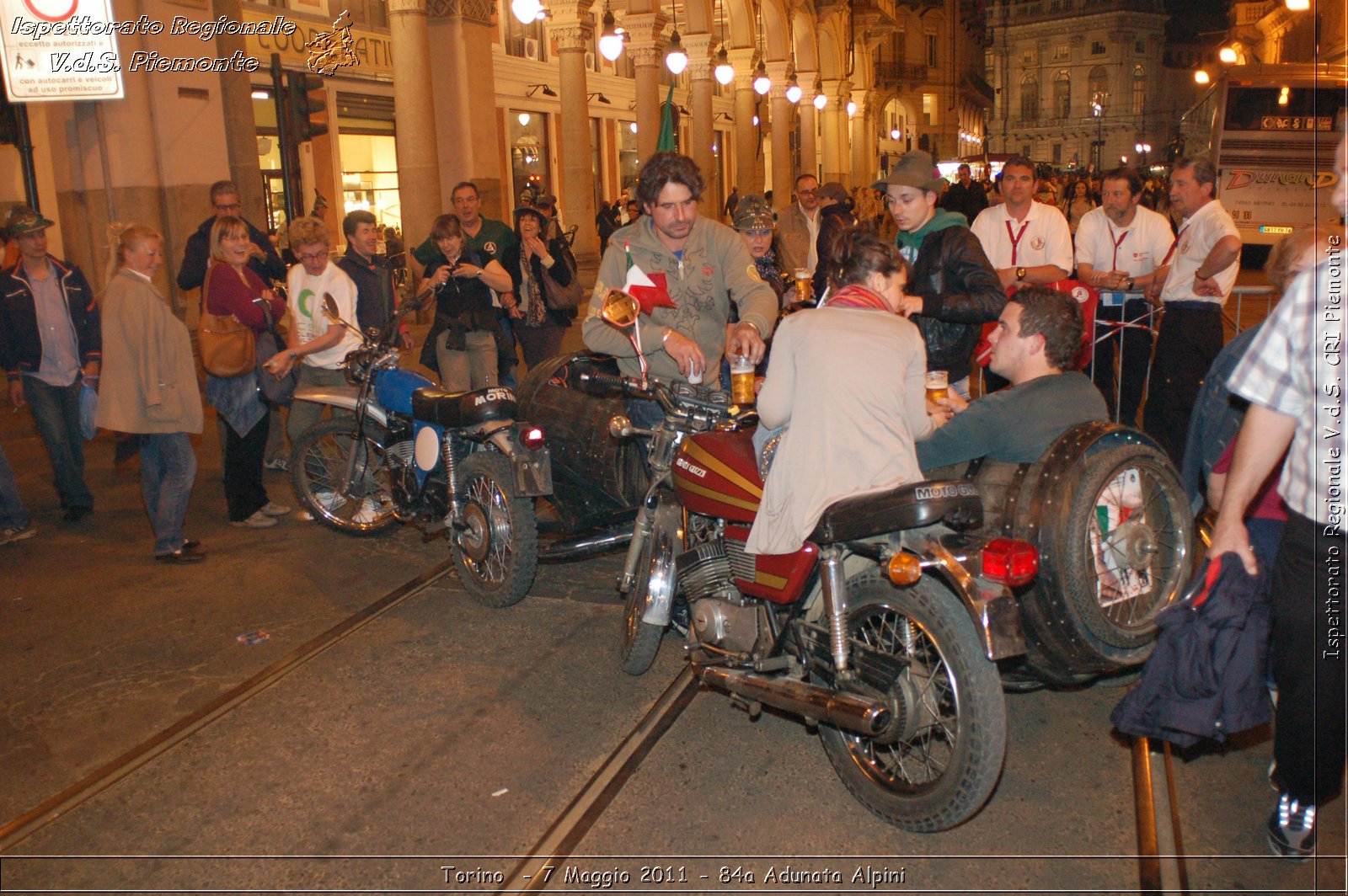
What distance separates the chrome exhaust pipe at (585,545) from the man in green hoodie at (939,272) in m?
1.74

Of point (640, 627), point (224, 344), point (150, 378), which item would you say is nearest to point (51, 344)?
point (224, 344)

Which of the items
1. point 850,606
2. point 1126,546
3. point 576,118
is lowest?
point 850,606

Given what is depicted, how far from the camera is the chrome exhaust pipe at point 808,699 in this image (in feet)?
10.6

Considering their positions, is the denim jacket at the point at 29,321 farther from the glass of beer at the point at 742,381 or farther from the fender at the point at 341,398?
the glass of beer at the point at 742,381

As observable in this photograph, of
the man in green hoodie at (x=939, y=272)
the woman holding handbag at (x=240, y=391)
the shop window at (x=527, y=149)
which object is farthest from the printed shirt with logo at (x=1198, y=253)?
the shop window at (x=527, y=149)

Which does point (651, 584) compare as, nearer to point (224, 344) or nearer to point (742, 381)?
point (742, 381)

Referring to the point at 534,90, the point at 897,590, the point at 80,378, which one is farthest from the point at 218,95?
the point at 534,90

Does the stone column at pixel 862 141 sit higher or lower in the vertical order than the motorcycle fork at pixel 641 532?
higher

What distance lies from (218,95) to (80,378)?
6.37 m

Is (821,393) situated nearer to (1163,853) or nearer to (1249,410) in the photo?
(1249,410)

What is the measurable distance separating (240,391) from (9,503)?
1.66 meters

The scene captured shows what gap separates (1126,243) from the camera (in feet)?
25.5

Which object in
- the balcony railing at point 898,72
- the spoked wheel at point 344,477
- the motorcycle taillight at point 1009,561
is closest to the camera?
the motorcycle taillight at point 1009,561

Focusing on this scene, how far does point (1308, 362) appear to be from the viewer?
9.05 ft
